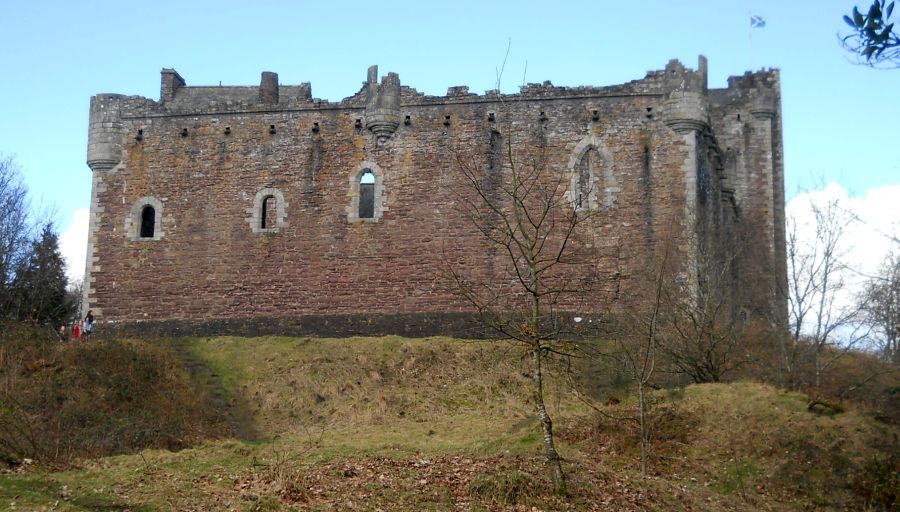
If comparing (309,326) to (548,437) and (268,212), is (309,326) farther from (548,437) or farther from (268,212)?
(548,437)

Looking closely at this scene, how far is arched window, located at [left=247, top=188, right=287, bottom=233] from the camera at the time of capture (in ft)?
103

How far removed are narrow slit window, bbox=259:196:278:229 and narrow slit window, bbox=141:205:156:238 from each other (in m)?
3.46

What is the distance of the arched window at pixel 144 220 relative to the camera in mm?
32219

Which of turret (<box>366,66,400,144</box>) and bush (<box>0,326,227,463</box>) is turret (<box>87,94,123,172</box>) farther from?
turret (<box>366,66,400,144</box>)

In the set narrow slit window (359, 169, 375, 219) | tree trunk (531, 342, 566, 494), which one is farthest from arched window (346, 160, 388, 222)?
tree trunk (531, 342, 566, 494)

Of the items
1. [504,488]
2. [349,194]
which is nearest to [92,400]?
[349,194]

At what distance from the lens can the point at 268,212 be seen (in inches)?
1244

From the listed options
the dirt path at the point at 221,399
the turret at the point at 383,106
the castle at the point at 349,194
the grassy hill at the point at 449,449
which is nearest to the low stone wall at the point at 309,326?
the castle at the point at 349,194

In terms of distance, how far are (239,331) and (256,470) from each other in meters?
13.9

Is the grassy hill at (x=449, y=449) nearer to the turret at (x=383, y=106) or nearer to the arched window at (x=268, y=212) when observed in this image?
the arched window at (x=268, y=212)

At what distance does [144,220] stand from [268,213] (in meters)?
4.04

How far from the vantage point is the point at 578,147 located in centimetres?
3003

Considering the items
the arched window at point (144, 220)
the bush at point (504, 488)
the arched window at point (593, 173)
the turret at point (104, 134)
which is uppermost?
the turret at point (104, 134)

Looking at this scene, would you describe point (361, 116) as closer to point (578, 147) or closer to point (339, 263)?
point (339, 263)
